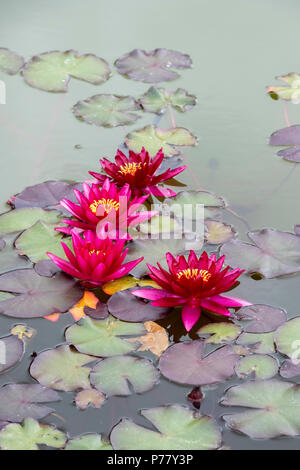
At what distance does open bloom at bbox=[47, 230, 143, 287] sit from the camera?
227cm

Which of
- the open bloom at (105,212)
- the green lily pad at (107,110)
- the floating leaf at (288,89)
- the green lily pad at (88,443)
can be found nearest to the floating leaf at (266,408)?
the green lily pad at (88,443)

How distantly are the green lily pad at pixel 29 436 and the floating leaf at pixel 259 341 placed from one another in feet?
2.12

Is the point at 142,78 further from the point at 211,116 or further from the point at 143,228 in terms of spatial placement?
the point at 143,228

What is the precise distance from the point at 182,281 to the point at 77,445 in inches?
24.5

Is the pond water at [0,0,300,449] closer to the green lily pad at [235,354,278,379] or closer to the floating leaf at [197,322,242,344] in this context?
the green lily pad at [235,354,278,379]

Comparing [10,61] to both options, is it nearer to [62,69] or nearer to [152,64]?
[62,69]

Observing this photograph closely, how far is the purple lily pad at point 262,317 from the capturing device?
86.0 inches

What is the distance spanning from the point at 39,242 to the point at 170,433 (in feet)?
3.16

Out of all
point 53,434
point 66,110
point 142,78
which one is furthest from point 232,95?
point 53,434

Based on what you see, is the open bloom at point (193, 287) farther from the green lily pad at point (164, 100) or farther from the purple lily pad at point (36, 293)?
the green lily pad at point (164, 100)

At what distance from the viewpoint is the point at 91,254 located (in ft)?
7.50

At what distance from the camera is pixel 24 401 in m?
1.96

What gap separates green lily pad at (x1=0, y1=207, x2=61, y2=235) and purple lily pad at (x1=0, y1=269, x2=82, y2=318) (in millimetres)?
261

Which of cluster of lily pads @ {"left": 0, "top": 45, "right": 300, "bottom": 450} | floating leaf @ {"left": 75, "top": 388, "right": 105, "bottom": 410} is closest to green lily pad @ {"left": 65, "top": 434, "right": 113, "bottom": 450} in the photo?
cluster of lily pads @ {"left": 0, "top": 45, "right": 300, "bottom": 450}
